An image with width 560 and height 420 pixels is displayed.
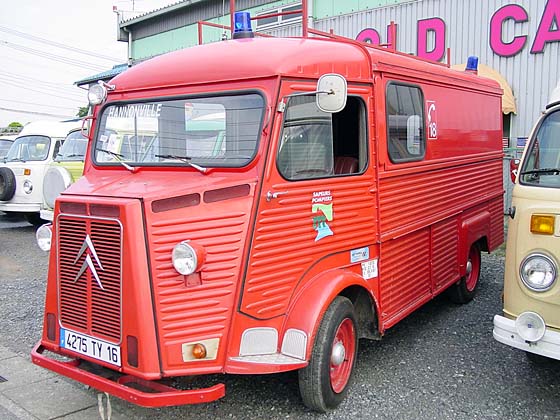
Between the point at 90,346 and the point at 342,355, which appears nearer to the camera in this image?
the point at 90,346

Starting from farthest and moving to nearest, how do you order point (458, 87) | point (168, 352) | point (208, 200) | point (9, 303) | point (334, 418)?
point (9, 303) < point (458, 87) < point (334, 418) < point (208, 200) < point (168, 352)

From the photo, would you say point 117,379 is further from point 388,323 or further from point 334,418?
point 388,323

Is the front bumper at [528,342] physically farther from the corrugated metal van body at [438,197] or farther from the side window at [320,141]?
the side window at [320,141]

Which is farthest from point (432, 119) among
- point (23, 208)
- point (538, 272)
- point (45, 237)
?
point (23, 208)

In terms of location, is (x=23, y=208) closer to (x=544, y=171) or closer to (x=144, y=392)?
(x=144, y=392)

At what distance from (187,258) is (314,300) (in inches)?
37.3

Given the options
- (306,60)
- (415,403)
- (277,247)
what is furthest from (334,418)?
(306,60)

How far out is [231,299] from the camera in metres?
3.29

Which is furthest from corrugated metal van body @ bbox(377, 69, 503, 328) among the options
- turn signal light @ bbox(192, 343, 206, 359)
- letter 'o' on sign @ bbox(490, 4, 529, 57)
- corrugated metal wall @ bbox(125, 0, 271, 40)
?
corrugated metal wall @ bbox(125, 0, 271, 40)

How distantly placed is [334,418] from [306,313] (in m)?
0.80

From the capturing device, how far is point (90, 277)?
3393 mm

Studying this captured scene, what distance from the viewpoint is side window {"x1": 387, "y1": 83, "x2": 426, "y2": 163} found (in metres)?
4.50

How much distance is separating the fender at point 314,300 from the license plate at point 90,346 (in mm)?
1038

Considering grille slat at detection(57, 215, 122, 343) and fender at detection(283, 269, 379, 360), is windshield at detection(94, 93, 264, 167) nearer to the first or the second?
grille slat at detection(57, 215, 122, 343)
